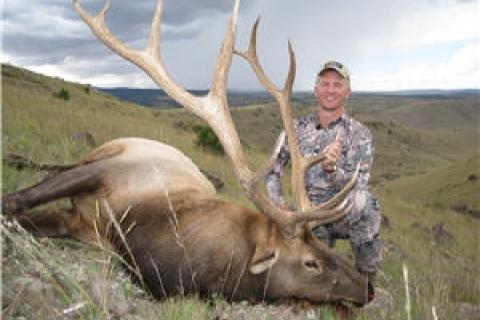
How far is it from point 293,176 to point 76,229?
1819 millimetres

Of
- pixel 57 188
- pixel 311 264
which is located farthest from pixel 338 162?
pixel 57 188

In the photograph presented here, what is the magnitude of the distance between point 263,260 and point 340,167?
1.82 metres

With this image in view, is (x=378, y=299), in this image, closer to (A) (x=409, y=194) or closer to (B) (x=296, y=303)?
(B) (x=296, y=303)

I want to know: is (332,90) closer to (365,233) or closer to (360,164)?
(360,164)

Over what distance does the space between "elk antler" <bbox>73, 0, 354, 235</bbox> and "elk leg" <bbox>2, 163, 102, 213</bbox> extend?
0.94 metres

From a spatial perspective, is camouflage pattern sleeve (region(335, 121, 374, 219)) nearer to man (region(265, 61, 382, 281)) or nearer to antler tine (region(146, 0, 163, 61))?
man (region(265, 61, 382, 281))

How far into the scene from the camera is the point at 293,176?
5023mm

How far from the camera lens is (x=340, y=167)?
5.96m

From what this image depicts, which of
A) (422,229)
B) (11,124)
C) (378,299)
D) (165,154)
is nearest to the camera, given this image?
(378,299)

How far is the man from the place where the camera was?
5754 millimetres

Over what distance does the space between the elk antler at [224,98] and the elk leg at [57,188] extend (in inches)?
37.0

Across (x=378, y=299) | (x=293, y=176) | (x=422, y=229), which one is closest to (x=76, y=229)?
(x=293, y=176)

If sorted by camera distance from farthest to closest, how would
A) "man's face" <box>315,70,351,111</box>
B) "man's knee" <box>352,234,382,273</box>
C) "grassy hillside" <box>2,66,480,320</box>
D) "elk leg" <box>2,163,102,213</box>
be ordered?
"man's face" <box>315,70,351,111</box> → "man's knee" <box>352,234,382,273</box> → "elk leg" <box>2,163,102,213</box> → "grassy hillside" <box>2,66,480,320</box>

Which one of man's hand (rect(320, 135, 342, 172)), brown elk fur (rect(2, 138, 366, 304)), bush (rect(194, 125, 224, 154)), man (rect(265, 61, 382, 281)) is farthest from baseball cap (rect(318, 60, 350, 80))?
bush (rect(194, 125, 224, 154))
